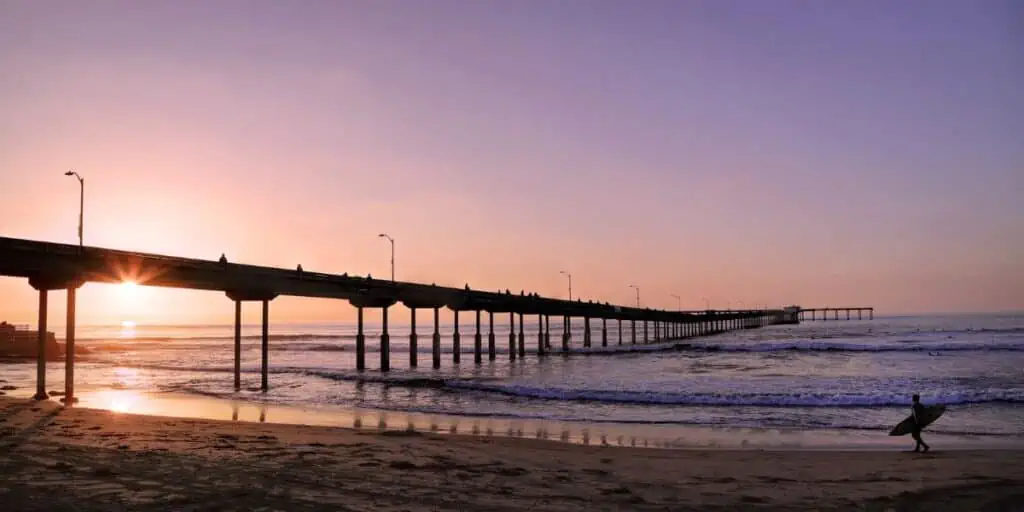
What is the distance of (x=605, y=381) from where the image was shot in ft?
138

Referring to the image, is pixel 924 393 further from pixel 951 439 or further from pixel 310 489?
pixel 310 489

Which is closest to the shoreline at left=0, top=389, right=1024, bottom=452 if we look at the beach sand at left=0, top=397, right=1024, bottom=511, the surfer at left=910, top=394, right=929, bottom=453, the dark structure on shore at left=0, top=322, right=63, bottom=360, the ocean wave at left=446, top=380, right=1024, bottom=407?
the surfer at left=910, top=394, right=929, bottom=453

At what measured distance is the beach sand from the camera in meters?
10.9

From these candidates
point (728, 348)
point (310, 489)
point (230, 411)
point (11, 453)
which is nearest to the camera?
point (310, 489)

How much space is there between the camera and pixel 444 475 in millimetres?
13109

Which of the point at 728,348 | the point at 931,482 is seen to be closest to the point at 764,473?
the point at 931,482

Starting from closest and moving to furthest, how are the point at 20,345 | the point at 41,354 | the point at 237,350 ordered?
1. the point at 41,354
2. the point at 237,350
3. the point at 20,345

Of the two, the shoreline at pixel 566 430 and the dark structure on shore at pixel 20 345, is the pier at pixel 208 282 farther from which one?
the dark structure on shore at pixel 20 345

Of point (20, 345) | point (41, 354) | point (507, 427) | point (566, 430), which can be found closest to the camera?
point (566, 430)

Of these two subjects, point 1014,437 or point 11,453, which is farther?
point 1014,437

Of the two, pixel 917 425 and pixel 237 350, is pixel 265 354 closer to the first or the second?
pixel 237 350

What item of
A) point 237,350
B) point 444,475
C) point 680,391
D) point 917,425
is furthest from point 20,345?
point 917,425

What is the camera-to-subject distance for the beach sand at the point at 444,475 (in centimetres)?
1088

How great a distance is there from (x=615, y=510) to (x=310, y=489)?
4.59m
